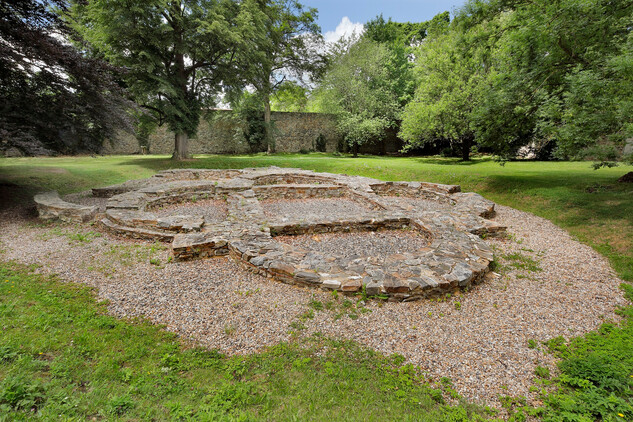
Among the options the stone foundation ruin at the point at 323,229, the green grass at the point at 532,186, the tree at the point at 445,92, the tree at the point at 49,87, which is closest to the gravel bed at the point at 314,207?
the stone foundation ruin at the point at 323,229

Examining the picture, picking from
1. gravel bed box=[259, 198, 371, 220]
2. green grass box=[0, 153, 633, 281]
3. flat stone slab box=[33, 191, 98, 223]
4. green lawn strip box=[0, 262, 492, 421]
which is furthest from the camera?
gravel bed box=[259, 198, 371, 220]

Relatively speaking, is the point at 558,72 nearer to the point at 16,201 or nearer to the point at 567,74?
the point at 567,74

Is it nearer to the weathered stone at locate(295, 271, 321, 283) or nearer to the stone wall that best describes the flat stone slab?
the weathered stone at locate(295, 271, 321, 283)

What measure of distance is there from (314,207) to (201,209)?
3619 millimetres

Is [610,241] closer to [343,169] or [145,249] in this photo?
[145,249]

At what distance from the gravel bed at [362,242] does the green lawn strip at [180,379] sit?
261 cm

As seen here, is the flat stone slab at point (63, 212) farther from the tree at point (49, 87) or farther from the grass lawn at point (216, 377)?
the grass lawn at point (216, 377)

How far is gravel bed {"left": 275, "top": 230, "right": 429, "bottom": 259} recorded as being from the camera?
5641mm

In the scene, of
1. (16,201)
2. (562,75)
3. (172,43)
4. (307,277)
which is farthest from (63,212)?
(562,75)

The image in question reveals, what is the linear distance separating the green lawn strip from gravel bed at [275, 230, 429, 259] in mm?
2608

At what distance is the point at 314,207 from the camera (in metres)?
9.21

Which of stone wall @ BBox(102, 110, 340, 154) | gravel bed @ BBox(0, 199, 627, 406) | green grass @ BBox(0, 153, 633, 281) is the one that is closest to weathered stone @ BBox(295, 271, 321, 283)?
gravel bed @ BBox(0, 199, 627, 406)

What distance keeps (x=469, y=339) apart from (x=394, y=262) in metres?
1.61

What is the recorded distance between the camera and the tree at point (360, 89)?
2441 cm
